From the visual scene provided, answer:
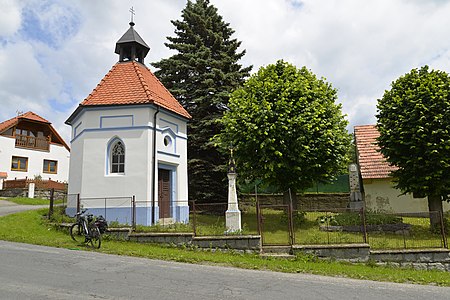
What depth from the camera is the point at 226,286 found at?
696 centimetres

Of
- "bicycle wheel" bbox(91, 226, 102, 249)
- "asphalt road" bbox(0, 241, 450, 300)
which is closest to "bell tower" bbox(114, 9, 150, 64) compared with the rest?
"bicycle wheel" bbox(91, 226, 102, 249)

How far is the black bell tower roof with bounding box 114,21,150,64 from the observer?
18.2m

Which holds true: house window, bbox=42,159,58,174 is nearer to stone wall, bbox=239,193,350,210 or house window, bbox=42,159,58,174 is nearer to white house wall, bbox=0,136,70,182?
white house wall, bbox=0,136,70,182

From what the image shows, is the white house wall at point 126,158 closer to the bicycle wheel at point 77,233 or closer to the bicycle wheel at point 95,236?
the bicycle wheel at point 77,233

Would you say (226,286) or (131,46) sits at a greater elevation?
(131,46)

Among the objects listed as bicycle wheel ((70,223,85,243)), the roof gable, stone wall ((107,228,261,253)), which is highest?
the roof gable

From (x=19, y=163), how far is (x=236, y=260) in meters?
28.8

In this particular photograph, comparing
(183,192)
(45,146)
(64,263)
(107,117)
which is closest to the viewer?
(64,263)

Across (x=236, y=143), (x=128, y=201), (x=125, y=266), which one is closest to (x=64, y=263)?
(x=125, y=266)

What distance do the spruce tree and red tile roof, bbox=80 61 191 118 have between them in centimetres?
322

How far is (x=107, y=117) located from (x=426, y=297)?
1306cm

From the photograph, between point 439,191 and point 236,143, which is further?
point 236,143

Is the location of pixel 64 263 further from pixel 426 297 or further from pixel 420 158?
pixel 420 158

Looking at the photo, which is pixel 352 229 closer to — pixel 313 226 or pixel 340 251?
pixel 313 226
